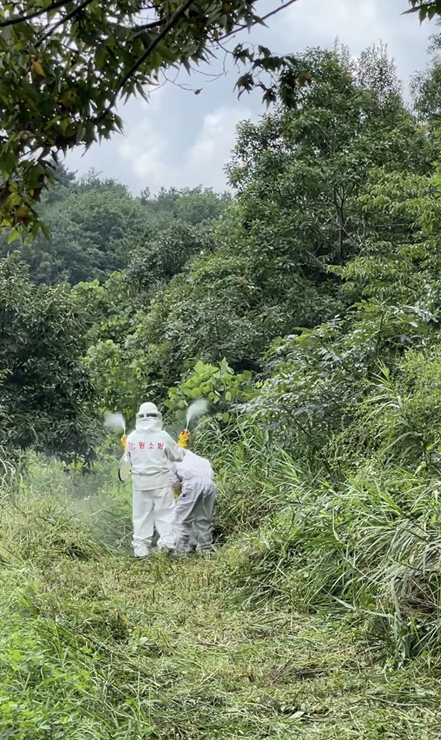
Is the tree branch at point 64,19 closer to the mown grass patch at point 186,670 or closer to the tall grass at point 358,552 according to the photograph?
the mown grass patch at point 186,670

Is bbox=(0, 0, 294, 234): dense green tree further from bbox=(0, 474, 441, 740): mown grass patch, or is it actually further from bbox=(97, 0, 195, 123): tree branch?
Result: bbox=(0, 474, 441, 740): mown grass patch

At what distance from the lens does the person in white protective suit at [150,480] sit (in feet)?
22.1

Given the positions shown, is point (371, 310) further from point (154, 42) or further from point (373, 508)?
point (154, 42)

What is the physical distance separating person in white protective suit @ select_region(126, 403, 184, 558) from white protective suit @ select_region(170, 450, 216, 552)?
134mm

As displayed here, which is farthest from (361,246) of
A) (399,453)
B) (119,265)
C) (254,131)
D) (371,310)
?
(119,265)

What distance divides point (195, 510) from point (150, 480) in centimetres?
50

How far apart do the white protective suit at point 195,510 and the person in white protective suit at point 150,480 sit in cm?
13

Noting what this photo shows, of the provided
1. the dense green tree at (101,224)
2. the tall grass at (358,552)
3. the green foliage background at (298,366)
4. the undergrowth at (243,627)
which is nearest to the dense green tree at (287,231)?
the green foliage background at (298,366)

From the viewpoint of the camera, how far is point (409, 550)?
4020 millimetres

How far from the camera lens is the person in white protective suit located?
673cm

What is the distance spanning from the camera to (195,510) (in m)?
6.59

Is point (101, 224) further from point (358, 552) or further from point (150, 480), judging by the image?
point (358, 552)

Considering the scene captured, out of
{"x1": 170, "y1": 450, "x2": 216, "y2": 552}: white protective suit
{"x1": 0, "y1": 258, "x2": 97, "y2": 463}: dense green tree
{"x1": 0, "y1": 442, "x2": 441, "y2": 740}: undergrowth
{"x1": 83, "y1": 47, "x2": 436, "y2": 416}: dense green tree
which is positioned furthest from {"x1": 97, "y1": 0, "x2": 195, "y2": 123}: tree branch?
{"x1": 83, "y1": 47, "x2": 436, "y2": 416}: dense green tree

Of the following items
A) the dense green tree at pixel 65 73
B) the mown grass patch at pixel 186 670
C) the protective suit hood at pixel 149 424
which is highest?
the dense green tree at pixel 65 73
